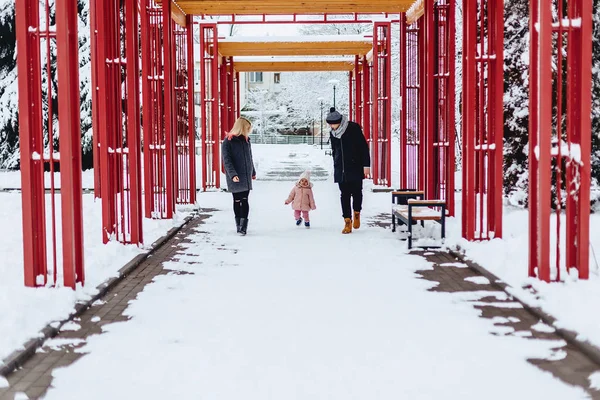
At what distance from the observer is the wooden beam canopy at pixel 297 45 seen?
20500 mm

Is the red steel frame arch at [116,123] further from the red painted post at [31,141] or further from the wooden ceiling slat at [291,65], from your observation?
the wooden ceiling slat at [291,65]

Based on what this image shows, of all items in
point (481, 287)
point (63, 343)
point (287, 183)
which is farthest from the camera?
point (287, 183)

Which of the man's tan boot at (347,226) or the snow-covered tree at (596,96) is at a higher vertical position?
the snow-covered tree at (596,96)

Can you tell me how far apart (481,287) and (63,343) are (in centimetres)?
350

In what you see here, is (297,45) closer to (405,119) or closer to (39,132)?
(405,119)

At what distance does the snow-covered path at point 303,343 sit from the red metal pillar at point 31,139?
94cm

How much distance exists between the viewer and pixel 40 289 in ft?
20.6

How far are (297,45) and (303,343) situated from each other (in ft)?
55.7

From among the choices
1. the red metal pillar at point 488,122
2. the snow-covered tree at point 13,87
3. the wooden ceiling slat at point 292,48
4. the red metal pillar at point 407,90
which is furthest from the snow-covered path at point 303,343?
the snow-covered tree at point 13,87

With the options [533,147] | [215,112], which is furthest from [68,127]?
[215,112]

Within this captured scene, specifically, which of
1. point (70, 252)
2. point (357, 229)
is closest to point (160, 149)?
point (357, 229)

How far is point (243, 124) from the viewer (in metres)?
11.0

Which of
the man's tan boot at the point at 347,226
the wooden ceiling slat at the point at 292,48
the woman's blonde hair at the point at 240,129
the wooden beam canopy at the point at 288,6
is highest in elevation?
the wooden ceiling slat at the point at 292,48

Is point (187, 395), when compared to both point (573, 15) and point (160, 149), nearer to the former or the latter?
point (573, 15)
